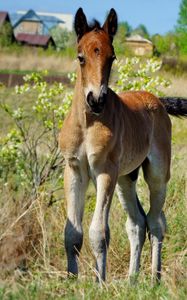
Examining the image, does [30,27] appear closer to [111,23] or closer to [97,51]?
[111,23]

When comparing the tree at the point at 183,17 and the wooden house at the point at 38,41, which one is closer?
the tree at the point at 183,17

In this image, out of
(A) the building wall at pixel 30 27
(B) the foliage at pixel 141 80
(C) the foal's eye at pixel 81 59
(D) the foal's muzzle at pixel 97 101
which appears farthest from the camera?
(A) the building wall at pixel 30 27

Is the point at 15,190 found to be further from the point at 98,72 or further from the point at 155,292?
the point at 155,292

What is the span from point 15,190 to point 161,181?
10.8 feet

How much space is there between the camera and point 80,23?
789cm

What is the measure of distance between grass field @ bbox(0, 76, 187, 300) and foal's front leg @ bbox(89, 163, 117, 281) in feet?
0.59

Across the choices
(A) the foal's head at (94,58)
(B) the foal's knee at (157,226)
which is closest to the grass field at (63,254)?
(B) the foal's knee at (157,226)

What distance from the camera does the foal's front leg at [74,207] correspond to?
26.2 feet

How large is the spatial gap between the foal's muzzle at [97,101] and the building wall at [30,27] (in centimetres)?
12797

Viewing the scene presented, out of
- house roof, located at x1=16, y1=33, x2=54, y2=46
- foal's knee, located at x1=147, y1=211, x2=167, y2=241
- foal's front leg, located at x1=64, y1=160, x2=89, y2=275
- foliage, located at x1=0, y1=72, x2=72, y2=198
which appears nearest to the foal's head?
foal's front leg, located at x1=64, y1=160, x2=89, y2=275

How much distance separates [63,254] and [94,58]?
118 inches

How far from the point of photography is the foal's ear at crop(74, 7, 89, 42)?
788 centimetres

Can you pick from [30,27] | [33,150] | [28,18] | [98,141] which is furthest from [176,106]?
[28,18]

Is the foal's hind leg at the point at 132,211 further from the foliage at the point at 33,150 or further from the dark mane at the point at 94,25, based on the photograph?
the foliage at the point at 33,150
